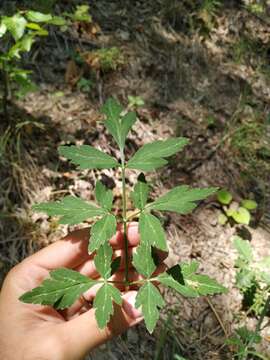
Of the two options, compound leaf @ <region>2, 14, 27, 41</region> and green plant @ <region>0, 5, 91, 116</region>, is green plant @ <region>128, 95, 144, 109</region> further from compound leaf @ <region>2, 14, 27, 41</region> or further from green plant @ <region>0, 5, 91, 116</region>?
compound leaf @ <region>2, 14, 27, 41</region>

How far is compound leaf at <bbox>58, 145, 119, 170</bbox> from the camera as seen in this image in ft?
6.31

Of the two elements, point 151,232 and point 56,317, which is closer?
point 151,232

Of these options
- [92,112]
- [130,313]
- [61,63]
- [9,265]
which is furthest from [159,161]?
[61,63]

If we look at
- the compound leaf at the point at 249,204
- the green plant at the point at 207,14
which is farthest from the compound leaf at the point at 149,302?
the green plant at the point at 207,14

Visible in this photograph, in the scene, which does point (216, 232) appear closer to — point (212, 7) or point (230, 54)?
point (230, 54)

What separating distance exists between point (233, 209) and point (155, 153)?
1850mm

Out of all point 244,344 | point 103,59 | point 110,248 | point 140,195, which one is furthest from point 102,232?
point 103,59

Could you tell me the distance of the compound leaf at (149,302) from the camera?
173 cm

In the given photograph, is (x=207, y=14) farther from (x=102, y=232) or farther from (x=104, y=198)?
(x=102, y=232)

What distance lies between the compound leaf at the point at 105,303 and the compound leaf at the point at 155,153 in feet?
1.79

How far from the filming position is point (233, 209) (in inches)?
142

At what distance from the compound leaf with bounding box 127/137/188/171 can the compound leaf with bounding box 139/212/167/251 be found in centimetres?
25

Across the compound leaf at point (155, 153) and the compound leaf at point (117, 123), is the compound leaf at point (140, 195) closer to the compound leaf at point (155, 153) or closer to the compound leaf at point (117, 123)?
the compound leaf at point (155, 153)

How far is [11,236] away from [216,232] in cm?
163
